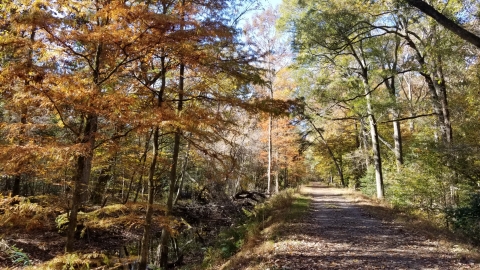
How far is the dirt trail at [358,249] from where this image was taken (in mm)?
6154

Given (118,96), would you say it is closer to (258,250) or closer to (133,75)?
(133,75)

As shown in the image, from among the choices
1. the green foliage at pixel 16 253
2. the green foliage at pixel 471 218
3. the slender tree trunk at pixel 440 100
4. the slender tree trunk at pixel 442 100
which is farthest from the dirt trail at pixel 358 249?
the slender tree trunk at pixel 440 100

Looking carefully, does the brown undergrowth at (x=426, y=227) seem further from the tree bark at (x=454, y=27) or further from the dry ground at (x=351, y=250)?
the tree bark at (x=454, y=27)

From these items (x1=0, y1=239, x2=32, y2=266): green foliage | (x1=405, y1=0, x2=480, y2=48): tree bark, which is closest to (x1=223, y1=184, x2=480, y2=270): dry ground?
(x1=0, y1=239, x2=32, y2=266): green foliage

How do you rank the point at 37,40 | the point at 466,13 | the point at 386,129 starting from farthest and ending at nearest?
1. the point at 386,129
2. the point at 466,13
3. the point at 37,40

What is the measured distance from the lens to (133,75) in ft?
25.4

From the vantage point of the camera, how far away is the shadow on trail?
619 centimetres

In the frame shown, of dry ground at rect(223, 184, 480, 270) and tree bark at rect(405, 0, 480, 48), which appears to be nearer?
tree bark at rect(405, 0, 480, 48)

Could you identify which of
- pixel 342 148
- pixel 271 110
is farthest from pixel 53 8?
pixel 342 148

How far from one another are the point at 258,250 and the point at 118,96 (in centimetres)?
464

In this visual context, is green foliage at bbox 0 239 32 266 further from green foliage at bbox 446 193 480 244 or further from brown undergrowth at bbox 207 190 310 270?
green foliage at bbox 446 193 480 244

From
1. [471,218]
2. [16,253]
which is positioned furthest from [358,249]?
[16,253]

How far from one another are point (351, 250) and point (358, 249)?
0.60 ft

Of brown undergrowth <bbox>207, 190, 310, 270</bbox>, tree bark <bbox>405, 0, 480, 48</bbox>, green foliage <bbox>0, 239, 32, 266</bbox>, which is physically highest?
tree bark <bbox>405, 0, 480, 48</bbox>
